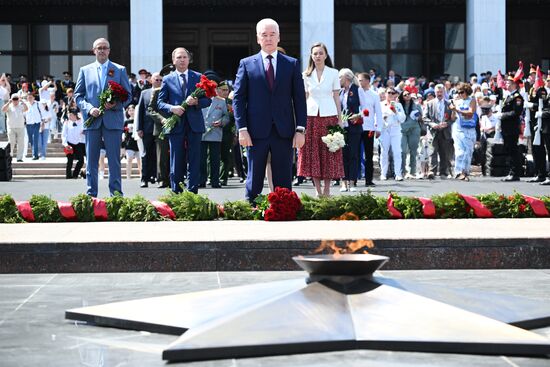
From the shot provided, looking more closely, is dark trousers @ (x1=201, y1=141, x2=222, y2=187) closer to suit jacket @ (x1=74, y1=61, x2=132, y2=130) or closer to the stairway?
the stairway

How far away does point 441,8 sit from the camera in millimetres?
39438

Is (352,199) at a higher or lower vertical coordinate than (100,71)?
lower

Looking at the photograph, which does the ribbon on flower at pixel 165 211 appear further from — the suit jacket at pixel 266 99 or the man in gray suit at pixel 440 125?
the man in gray suit at pixel 440 125

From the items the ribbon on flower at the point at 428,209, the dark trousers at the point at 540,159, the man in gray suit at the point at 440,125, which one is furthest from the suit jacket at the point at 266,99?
the man in gray suit at the point at 440,125

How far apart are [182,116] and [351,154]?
Result: 403cm

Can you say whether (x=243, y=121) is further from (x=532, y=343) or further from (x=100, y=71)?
(x=532, y=343)

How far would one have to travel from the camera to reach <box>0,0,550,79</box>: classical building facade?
38.9 meters

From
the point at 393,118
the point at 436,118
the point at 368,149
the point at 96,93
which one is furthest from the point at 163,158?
the point at 436,118

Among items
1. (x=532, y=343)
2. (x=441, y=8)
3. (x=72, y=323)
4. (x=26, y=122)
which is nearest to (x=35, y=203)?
(x=72, y=323)

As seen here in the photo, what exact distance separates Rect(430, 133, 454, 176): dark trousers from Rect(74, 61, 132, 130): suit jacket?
401 inches

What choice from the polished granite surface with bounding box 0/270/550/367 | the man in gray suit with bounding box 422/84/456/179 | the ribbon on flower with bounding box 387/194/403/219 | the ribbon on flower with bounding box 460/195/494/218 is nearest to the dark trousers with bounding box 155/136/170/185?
the man in gray suit with bounding box 422/84/456/179

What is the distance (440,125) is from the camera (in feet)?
72.5

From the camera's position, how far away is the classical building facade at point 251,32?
38875 mm

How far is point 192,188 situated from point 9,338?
8311 mm
